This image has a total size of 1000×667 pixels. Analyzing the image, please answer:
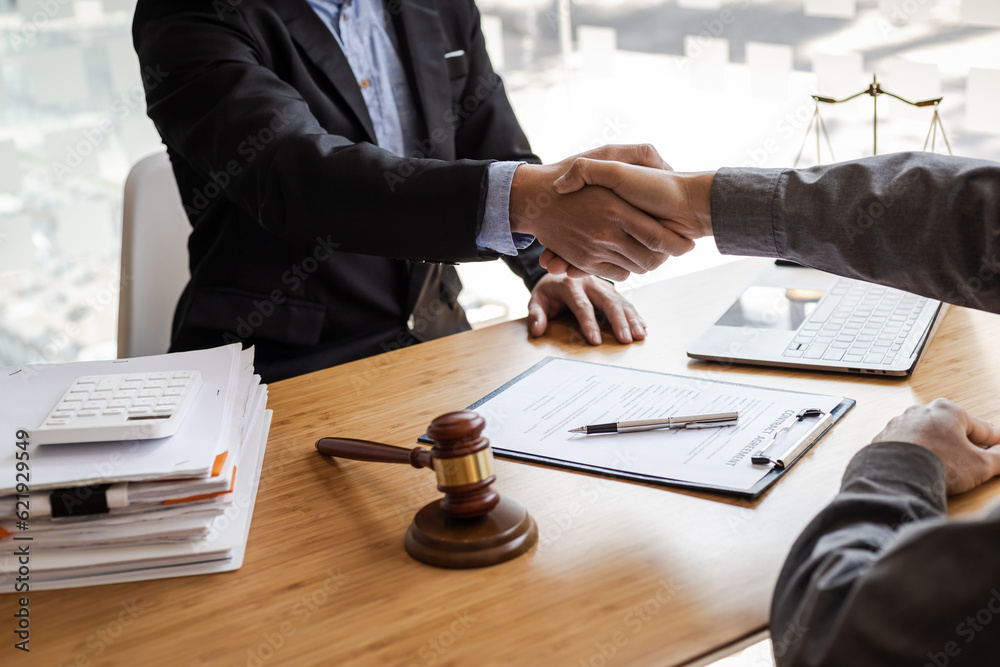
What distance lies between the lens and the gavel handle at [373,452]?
0.90m

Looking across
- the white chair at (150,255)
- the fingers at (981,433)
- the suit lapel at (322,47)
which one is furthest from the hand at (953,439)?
the white chair at (150,255)

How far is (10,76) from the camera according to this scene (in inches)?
101

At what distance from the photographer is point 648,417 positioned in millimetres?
1091

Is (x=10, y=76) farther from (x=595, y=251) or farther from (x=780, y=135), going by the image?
(x=780, y=135)

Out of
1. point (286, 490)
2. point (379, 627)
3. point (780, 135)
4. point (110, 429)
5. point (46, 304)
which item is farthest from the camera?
point (780, 135)

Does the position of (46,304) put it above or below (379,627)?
below

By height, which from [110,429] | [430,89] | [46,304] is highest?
[430,89]

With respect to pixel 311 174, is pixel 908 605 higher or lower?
lower

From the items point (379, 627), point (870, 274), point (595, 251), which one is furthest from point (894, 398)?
Answer: point (379, 627)

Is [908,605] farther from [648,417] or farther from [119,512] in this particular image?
[119,512]

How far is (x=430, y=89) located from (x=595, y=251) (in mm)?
595

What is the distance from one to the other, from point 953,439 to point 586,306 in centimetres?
68

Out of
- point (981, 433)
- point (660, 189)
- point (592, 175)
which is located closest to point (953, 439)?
point (981, 433)

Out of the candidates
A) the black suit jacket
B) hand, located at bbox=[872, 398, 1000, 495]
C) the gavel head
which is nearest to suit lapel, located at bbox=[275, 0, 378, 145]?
the black suit jacket
